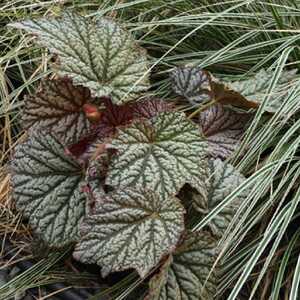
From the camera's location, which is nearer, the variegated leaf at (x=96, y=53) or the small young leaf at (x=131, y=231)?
the small young leaf at (x=131, y=231)

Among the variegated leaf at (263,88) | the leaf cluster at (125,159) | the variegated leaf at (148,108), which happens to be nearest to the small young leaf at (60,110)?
the leaf cluster at (125,159)

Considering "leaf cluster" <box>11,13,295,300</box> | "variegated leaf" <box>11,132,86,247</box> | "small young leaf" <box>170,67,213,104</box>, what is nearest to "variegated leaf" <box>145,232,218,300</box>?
"leaf cluster" <box>11,13,295,300</box>

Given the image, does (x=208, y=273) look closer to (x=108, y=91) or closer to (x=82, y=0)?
(x=108, y=91)

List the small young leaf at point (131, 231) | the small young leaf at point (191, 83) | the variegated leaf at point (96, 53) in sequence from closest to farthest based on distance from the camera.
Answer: the small young leaf at point (131, 231)
the variegated leaf at point (96, 53)
the small young leaf at point (191, 83)

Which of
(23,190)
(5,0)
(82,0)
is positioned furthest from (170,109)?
(5,0)

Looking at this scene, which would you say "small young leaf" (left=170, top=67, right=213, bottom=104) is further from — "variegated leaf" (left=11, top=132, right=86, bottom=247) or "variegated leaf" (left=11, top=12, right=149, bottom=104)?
"variegated leaf" (left=11, top=132, right=86, bottom=247)

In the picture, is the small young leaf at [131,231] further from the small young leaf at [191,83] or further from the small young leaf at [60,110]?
the small young leaf at [191,83]
